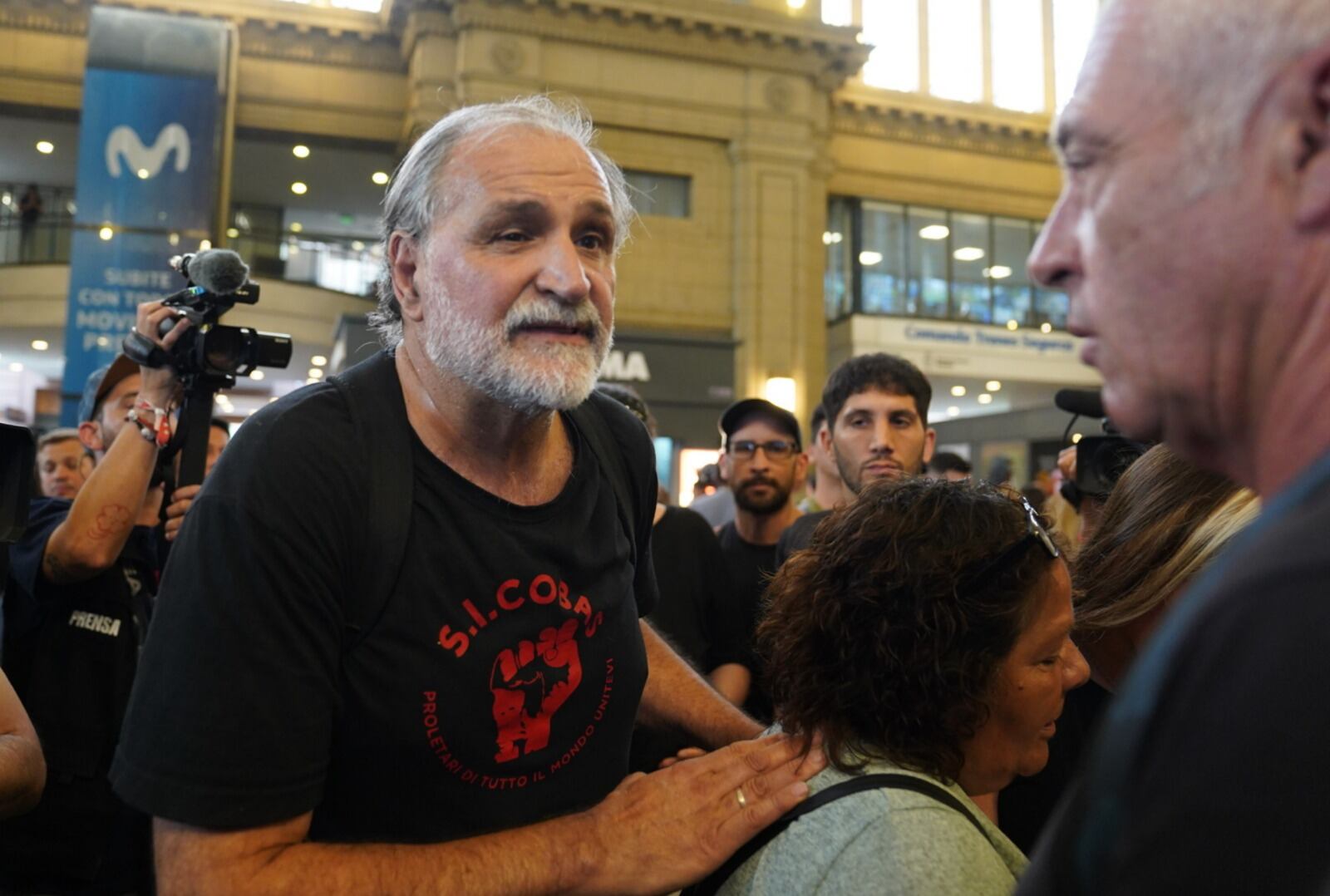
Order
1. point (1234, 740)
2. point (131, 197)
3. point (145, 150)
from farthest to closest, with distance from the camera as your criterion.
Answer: point (145, 150) < point (131, 197) < point (1234, 740)

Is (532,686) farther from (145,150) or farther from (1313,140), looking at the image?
(145,150)

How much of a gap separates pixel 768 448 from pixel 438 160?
2.92 meters

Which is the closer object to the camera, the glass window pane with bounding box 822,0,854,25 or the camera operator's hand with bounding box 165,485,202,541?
the camera operator's hand with bounding box 165,485,202,541

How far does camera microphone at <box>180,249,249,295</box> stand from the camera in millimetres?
2746

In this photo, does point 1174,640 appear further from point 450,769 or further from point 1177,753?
point 450,769

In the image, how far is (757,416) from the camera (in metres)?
4.75

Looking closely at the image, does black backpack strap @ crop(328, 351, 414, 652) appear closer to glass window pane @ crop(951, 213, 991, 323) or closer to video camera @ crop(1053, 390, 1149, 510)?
video camera @ crop(1053, 390, 1149, 510)

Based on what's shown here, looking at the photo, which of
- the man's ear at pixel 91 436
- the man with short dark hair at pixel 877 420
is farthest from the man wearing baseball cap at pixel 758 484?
the man's ear at pixel 91 436

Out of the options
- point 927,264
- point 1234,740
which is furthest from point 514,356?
point 927,264

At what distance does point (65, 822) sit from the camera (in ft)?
8.55

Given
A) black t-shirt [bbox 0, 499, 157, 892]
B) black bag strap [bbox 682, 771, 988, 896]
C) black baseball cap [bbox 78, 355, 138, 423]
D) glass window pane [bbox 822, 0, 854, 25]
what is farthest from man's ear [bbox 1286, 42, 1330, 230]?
glass window pane [bbox 822, 0, 854, 25]

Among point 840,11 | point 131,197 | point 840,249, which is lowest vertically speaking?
point 131,197

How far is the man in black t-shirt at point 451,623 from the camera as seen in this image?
53.5 inches

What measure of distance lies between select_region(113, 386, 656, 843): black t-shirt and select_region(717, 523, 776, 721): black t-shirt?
1.39 m
